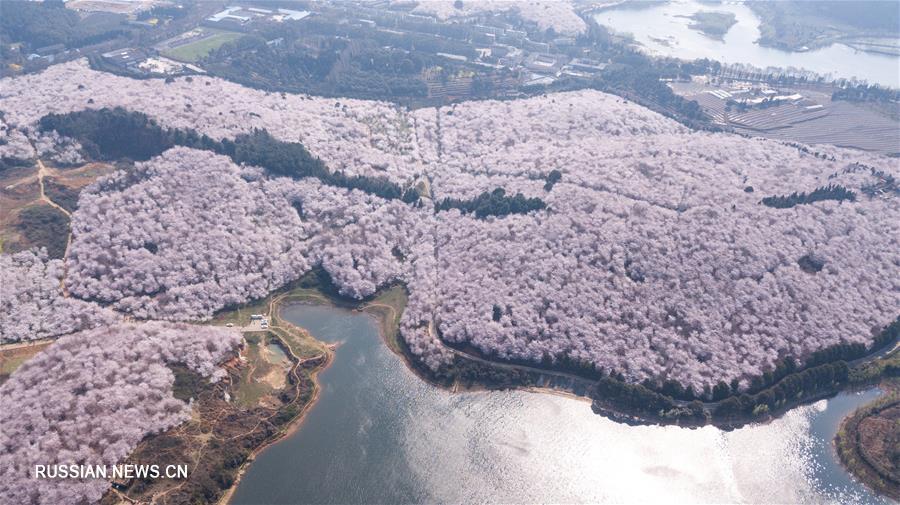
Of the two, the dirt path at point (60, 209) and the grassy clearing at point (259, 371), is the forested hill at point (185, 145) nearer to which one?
the dirt path at point (60, 209)

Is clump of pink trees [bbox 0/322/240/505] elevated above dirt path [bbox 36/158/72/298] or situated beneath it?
situated beneath

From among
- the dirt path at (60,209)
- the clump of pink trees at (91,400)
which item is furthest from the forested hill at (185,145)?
the clump of pink trees at (91,400)

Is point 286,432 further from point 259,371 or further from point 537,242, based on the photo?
point 537,242

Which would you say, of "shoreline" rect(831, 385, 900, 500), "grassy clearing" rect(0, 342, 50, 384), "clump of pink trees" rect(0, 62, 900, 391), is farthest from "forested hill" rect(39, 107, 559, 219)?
"shoreline" rect(831, 385, 900, 500)

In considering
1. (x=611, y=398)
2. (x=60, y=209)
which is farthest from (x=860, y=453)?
(x=60, y=209)

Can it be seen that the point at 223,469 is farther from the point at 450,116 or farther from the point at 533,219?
the point at 450,116

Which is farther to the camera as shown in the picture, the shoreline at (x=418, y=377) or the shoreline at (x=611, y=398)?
the shoreline at (x=611, y=398)

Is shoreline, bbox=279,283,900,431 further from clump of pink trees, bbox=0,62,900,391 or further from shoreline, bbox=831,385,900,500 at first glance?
shoreline, bbox=831,385,900,500
